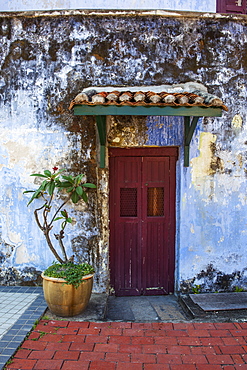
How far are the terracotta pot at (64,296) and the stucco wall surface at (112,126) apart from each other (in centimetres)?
92

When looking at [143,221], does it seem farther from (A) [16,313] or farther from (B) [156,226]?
(A) [16,313]

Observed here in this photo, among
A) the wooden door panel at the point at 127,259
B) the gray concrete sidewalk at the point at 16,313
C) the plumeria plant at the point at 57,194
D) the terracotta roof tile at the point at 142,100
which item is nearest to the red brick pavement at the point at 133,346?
the gray concrete sidewalk at the point at 16,313

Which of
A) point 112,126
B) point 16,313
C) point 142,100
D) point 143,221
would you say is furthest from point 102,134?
point 16,313

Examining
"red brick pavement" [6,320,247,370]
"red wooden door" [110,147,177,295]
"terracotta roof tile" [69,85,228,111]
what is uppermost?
"terracotta roof tile" [69,85,228,111]

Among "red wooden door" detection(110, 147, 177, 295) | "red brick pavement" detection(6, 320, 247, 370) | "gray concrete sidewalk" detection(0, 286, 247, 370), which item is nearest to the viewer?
"red brick pavement" detection(6, 320, 247, 370)

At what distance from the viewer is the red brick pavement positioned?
11.7 ft

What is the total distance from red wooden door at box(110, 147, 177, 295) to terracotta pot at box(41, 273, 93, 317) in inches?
44.5

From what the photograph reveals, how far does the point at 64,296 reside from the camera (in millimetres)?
4355

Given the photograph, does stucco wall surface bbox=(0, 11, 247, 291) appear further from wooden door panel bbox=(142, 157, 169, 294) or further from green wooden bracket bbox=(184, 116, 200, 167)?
wooden door panel bbox=(142, 157, 169, 294)

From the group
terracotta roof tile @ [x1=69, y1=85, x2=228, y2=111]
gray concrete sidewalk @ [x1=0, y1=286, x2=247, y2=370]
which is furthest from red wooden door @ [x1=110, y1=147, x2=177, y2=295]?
terracotta roof tile @ [x1=69, y1=85, x2=228, y2=111]

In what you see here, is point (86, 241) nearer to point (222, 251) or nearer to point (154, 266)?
point (154, 266)

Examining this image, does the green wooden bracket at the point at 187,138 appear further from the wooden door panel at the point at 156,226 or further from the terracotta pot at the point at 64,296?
the terracotta pot at the point at 64,296

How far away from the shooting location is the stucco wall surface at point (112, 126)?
5332 millimetres

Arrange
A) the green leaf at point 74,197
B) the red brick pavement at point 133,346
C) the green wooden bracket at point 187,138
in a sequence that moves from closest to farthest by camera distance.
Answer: the red brick pavement at point 133,346, the green leaf at point 74,197, the green wooden bracket at point 187,138
